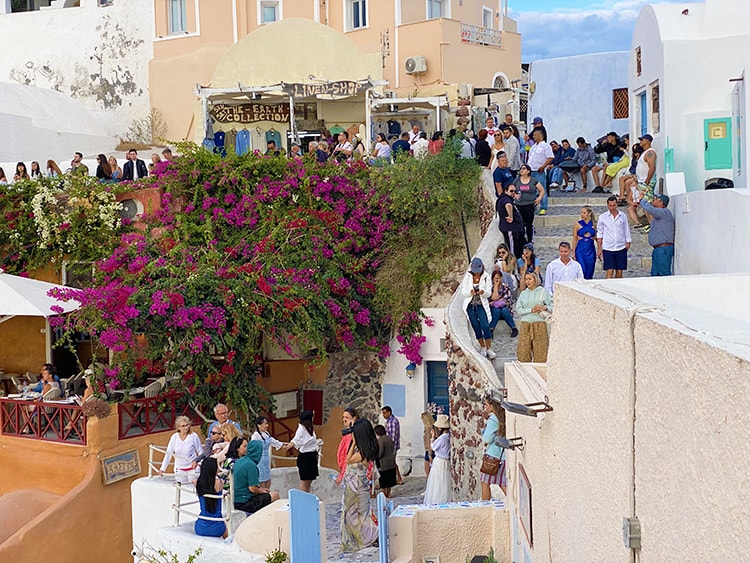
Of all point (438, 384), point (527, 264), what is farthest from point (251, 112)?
point (527, 264)

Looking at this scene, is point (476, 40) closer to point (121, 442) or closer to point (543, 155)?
point (543, 155)

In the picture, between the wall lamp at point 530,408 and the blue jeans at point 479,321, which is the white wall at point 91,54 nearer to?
the blue jeans at point 479,321

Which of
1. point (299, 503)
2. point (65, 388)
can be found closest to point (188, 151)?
point (65, 388)

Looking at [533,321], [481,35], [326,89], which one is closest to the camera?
[533,321]

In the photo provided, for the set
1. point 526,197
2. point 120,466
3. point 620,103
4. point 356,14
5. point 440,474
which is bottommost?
point 120,466

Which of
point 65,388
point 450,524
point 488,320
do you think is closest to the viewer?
point 450,524

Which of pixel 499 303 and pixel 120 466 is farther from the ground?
pixel 499 303

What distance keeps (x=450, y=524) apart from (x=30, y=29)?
24.9 m

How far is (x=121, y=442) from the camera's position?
1563cm

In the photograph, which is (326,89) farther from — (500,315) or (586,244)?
(500,315)

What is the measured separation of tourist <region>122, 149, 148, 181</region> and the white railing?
11.7 metres

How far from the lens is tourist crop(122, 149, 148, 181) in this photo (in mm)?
20500

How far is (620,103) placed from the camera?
33.8m

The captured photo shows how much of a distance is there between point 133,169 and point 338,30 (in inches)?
406
